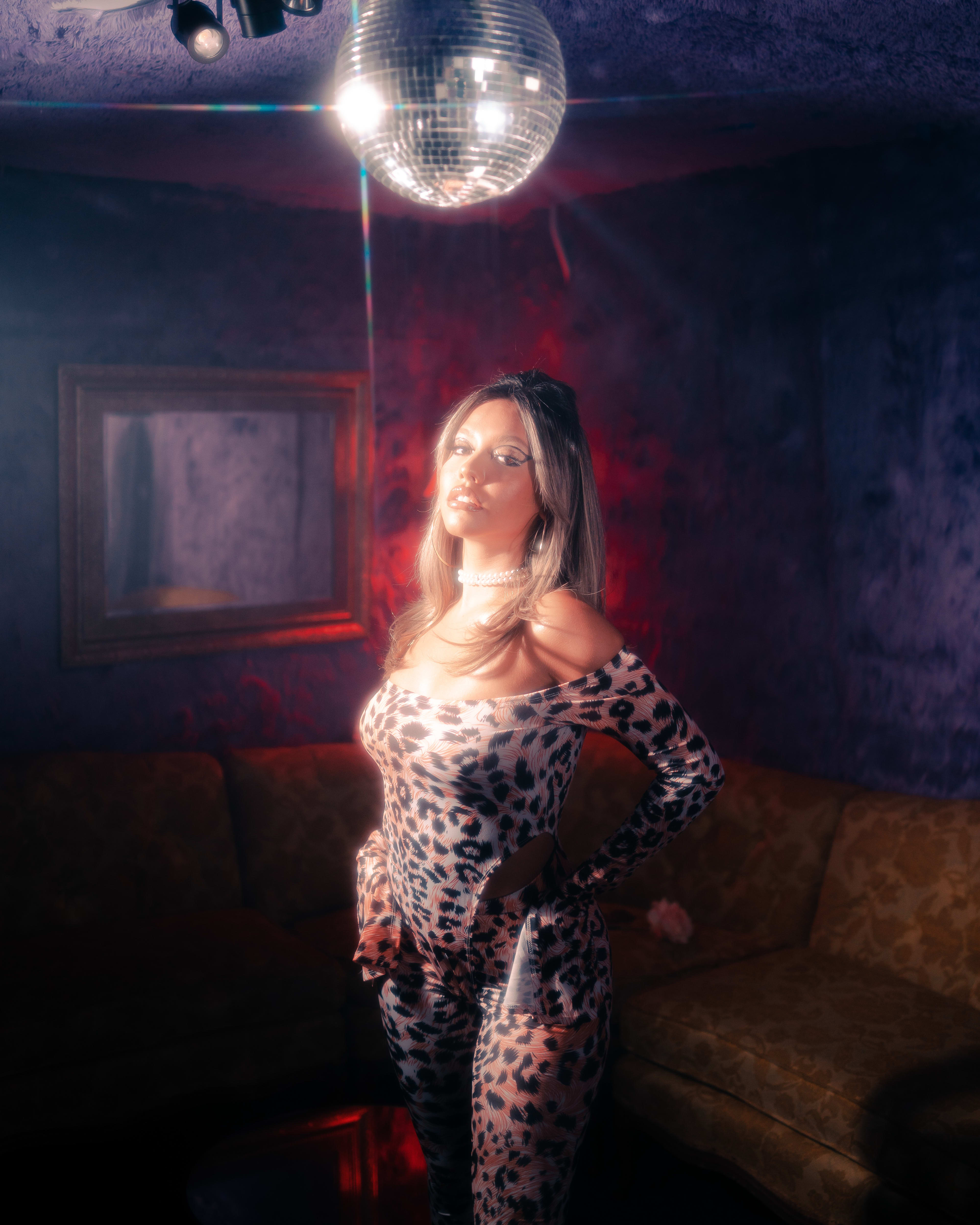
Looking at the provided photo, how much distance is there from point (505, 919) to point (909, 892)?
1633 millimetres

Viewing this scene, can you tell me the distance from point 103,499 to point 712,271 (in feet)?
7.23

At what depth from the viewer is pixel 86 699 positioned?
3.43 m

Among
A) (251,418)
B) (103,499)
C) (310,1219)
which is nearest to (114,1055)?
(310,1219)

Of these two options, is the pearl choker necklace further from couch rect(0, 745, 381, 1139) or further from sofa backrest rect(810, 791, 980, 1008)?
sofa backrest rect(810, 791, 980, 1008)

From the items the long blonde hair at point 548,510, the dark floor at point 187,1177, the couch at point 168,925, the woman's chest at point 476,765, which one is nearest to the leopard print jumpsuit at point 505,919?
the woman's chest at point 476,765

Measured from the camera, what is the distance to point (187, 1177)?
265 centimetres

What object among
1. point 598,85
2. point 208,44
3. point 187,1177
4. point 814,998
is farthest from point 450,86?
point 187,1177

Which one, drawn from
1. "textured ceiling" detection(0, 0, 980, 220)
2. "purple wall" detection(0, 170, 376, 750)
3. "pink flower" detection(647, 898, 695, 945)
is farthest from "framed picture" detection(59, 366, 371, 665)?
"pink flower" detection(647, 898, 695, 945)

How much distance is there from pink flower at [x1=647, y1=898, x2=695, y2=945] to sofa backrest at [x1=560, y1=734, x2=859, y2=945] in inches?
6.0

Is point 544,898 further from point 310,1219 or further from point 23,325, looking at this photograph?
Result: point 23,325

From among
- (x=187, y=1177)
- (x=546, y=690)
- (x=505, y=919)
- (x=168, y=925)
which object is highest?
(x=546, y=690)

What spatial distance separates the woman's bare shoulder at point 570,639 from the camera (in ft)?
5.70

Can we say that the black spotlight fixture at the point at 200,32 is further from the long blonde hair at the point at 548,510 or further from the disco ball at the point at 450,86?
the long blonde hair at the point at 548,510

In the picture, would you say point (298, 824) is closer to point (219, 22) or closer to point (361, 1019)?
point (361, 1019)
